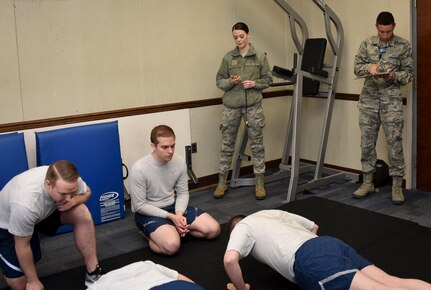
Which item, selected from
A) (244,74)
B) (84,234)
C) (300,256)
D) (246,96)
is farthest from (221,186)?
(300,256)

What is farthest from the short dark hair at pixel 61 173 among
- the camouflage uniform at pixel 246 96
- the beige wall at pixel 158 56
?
the camouflage uniform at pixel 246 96

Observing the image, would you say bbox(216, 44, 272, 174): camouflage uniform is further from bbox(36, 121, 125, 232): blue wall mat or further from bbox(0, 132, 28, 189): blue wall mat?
bbox(0, 132, 28, 189): blue wall mat

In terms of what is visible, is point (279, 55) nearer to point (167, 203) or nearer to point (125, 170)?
point (125, 170)

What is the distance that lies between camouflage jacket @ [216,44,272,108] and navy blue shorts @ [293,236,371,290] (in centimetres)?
255

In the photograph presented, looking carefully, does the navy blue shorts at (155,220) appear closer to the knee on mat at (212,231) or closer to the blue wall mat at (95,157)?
the knee on mat at (212,231)

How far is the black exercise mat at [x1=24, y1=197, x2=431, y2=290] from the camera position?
3.16m

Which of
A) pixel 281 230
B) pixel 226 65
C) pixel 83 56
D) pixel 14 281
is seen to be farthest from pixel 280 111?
pixel 14 281

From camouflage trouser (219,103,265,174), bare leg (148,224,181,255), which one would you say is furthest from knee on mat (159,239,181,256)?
camouflage trouser (219,103,265,174)

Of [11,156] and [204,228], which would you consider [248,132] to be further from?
[11,156]

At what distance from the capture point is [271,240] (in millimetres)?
2758

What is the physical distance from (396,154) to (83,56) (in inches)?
120

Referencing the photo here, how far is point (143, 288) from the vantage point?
6.90 feet

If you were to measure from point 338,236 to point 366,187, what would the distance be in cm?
132

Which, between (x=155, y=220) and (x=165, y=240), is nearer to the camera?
(x=165, y=240)
